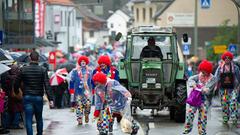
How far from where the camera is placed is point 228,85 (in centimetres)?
2080

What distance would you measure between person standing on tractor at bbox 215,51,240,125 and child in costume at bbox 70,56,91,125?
3.46m

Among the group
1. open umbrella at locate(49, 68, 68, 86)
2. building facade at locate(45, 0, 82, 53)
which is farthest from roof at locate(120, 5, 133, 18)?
open umbrella at locate(49, 68, 68, 86)

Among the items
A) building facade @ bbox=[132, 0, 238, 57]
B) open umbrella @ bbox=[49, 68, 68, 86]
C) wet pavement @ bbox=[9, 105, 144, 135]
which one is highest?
building facade @ bbox=[132, 0, 238, 57]

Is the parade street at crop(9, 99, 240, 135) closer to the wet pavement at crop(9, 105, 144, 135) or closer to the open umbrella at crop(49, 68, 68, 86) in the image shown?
the wet pavement at crop(9, 105, 144, 135)

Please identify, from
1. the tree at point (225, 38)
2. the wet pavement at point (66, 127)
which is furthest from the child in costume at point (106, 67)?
the tree at point (225, 38)

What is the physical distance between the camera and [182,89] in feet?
70.7

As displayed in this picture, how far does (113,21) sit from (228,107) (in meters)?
126

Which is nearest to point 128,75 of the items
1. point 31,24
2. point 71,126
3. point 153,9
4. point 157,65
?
point 157,65

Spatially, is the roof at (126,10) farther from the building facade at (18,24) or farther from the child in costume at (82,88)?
the child in costume at (82,88)

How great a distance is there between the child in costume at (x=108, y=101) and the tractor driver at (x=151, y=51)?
6091 mm

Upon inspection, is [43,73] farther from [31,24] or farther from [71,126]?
[31,24]

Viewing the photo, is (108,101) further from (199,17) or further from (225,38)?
(199,17)

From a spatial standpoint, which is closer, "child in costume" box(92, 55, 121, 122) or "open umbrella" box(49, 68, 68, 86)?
"child in costume" box(92, 55, 121, 122)

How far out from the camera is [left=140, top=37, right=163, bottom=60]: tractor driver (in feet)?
72.8
